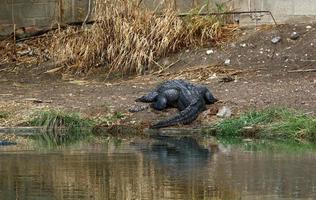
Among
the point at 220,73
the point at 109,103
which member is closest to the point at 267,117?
the point at 109,103

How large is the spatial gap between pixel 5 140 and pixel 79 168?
3356 mm

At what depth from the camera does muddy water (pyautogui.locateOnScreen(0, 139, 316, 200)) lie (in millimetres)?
8812

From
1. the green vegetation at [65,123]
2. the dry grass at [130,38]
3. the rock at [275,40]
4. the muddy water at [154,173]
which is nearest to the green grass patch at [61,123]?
the green vegetation at [65,123]

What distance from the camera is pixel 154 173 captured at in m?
10.2

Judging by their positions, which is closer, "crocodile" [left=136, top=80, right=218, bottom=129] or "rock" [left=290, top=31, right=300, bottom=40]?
"crocodile" [left=136, top=80, right=218, bottom=129]

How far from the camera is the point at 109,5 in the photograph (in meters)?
20.0

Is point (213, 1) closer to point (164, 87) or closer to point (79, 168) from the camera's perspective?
point (164, 87)

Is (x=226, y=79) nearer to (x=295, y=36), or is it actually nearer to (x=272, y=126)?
(x=295, y=36)

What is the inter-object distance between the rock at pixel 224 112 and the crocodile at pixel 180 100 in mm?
320

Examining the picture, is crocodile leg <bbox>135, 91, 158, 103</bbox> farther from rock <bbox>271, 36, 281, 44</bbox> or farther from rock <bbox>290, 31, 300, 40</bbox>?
rock <bbox>290, 31, 300, 40</bbox>

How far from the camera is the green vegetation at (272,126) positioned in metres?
13.6

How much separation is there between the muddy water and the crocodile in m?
1.89

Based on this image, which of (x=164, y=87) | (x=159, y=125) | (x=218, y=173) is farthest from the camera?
(x=164, y=87)

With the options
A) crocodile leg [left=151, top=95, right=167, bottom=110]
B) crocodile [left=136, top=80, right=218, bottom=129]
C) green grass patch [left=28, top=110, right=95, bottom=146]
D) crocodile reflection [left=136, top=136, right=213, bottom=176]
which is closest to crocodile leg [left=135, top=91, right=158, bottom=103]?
crocodile [left=136, top=80, right=218, bottom=129]
